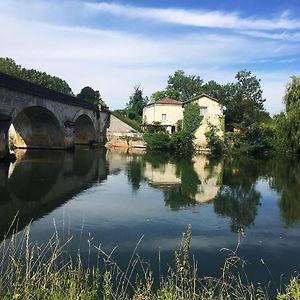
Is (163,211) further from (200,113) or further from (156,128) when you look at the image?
(156,128)

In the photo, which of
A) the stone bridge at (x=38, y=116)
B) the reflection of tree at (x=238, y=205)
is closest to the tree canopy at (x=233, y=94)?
the stone bridge at (x=38, y=116)

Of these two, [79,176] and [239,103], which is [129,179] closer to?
[79,176]

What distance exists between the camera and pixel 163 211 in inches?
606

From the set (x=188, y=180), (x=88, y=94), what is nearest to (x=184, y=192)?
(x=188, y=180)

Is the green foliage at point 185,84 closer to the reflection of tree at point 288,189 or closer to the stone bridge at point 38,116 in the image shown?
the stone bridge at point 38,116

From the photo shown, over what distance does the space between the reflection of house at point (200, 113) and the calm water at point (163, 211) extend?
75.3 ft

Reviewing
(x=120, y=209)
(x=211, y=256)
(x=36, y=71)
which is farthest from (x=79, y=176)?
(x=36, y=71)

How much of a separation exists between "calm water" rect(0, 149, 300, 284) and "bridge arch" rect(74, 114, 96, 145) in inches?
1045

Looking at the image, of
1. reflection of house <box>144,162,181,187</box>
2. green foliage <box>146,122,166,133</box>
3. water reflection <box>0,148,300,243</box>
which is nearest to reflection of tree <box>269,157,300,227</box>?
water reflection <box>0,148,300,243</box>

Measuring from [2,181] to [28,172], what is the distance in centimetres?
407

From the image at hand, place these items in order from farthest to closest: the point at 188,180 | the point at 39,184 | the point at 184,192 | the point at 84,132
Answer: the point at 84,132
the point at 188,180
the point at 39,184
the point at 184,192

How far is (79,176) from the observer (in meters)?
25.0

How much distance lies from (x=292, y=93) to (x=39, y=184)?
3081cm

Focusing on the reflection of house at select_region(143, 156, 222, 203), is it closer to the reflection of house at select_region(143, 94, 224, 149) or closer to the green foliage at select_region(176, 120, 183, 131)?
the reflection of house at select_region(143, 94, 224, 149)
